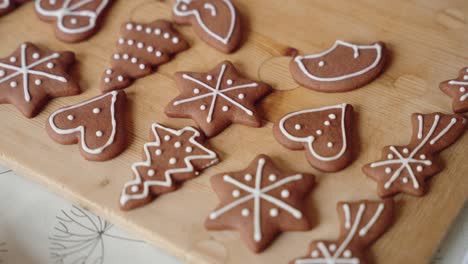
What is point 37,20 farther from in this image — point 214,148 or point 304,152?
point 304,152

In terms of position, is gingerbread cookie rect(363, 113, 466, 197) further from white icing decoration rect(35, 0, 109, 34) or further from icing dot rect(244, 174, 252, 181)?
white icing decoration rect(35, 0, 109, 34)

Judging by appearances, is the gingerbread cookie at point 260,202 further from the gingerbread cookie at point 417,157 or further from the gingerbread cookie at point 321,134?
the gingerbread cookie at point 417,157

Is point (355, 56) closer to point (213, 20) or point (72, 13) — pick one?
point (213, 20)

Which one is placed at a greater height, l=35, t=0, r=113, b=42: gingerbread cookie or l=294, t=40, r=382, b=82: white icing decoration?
l=294, t=40, r=382, b=82: white icing decoration

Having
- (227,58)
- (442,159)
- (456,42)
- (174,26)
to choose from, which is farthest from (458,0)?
(174,26)

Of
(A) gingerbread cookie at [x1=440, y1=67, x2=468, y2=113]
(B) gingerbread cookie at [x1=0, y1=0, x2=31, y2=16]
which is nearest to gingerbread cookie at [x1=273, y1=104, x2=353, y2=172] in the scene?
(A) gingerbread cookie at [x1=440, y1=67, x2=468, y2=113]

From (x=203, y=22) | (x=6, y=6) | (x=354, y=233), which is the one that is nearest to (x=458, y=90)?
(x=354, y=233)

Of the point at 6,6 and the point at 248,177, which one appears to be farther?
the point at 6,6
